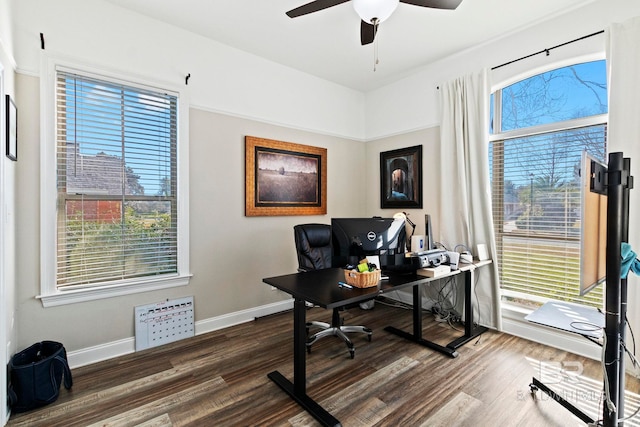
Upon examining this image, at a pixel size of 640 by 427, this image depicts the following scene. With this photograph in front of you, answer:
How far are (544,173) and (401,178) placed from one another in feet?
5.11

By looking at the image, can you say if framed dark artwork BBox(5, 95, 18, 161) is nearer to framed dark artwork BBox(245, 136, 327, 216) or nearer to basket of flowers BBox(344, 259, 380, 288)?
framed dark artwork BBox(245, 136, 327, 216)

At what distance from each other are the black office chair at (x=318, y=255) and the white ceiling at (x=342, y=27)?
192cm

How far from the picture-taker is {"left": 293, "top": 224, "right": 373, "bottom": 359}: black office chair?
2855mm

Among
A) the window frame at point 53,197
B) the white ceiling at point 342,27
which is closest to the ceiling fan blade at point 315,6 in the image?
the white ceiling at point 342,27

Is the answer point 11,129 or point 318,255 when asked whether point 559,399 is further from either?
point 11,129

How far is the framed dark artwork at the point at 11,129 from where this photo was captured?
1.87m

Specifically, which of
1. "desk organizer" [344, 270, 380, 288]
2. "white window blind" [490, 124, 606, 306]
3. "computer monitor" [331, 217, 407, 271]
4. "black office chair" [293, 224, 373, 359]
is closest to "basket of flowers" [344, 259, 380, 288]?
"desk organizer" [344, 270, 380, 288]

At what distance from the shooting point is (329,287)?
2076 mm

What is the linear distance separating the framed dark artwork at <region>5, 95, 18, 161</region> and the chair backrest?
2183 millimetres

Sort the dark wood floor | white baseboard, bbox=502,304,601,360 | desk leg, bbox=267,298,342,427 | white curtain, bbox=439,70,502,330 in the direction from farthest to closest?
1. white curtain, bbox=439,70,502,330
2. white baseboard, bbox=502,304,601,360
3. desk leg, bbox=267,298,342,427
4. the dark wood floor

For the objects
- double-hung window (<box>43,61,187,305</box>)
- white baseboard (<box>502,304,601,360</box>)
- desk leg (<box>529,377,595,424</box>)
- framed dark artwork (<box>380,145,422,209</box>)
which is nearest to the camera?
desk leg (<box>529,377,595,424</box>)

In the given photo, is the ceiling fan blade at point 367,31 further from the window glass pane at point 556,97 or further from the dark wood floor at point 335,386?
the dark wood floor at point 335,386

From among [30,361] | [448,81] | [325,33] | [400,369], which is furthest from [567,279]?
[30,361]

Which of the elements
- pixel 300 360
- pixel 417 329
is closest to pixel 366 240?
pixel 300 360
